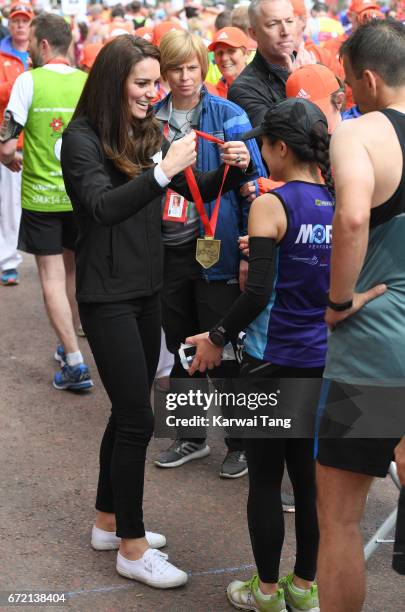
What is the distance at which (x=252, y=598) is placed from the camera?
3588mm

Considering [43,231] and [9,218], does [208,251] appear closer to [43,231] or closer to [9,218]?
[43,231]

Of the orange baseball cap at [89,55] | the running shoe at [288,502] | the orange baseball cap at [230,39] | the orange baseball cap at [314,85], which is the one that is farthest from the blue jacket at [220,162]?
the orange baseball cap at [89,55]

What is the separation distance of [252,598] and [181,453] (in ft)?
4.94

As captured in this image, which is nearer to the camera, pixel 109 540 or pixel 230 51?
pixel 109 540

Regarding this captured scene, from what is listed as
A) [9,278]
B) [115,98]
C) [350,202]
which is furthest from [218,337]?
[9,278]

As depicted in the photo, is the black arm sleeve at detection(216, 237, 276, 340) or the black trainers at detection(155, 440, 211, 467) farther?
the black trainers at detection(155, 440, 211, 467)

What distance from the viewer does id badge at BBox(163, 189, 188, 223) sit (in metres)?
4.59

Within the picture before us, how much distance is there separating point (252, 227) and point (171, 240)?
5.05 feet

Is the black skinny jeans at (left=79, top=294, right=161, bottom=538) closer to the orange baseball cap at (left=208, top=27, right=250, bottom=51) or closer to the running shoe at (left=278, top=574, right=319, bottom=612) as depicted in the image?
the running shoe at (left=278, top=574, right=319, bottom=612)

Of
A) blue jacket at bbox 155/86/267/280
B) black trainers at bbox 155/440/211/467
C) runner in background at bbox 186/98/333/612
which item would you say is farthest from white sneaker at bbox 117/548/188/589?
blue jacket at bbox 155/86/267/280

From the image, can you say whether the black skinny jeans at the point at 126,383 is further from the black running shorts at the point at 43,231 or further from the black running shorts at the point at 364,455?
the black running shorts at the point at 43,231

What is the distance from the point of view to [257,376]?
3422mm

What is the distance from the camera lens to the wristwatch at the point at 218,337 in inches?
133

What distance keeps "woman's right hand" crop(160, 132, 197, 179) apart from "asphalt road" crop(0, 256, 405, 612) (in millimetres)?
1473
